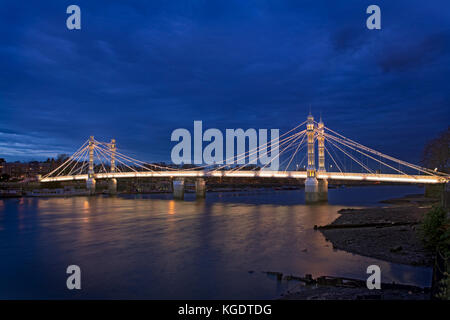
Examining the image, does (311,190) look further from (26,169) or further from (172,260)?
(26,169)

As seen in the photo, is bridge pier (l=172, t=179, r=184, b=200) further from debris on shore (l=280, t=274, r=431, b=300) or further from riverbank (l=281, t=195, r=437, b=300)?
debris on shore (l=280, t=274, r=431, b=300)

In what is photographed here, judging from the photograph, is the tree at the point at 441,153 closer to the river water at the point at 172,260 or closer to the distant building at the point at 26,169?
the river water at the point at 172,260

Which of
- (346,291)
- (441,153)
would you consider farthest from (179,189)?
(346,291)

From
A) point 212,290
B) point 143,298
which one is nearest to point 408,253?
point 212,290

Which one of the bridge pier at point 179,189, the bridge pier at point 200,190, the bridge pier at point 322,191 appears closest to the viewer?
the bridge pier at point 322,191

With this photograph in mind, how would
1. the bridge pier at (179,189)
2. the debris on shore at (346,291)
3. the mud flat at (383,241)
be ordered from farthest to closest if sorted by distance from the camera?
the bridge pier at (179,189), the mud flat at (383,241), the debris on shore at (346,291)

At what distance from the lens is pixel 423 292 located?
10.9 metres

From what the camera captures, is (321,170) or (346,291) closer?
(346,291)

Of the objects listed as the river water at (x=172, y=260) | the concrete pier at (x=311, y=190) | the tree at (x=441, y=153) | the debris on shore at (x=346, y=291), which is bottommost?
the river water at (x=172, y=260)

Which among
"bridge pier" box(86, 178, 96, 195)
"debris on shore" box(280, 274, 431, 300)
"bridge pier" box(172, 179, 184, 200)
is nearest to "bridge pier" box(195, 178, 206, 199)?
"bridge pier" box(172, 179, 184, 200)

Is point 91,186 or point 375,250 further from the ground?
point 91,186

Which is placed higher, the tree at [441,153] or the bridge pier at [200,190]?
the tree at [441,153]

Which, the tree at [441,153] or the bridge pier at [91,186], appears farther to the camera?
the bridge pier at [91,186]

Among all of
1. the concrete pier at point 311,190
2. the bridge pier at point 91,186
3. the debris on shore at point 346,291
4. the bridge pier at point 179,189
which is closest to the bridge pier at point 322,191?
the concrete pier at point 311,190
